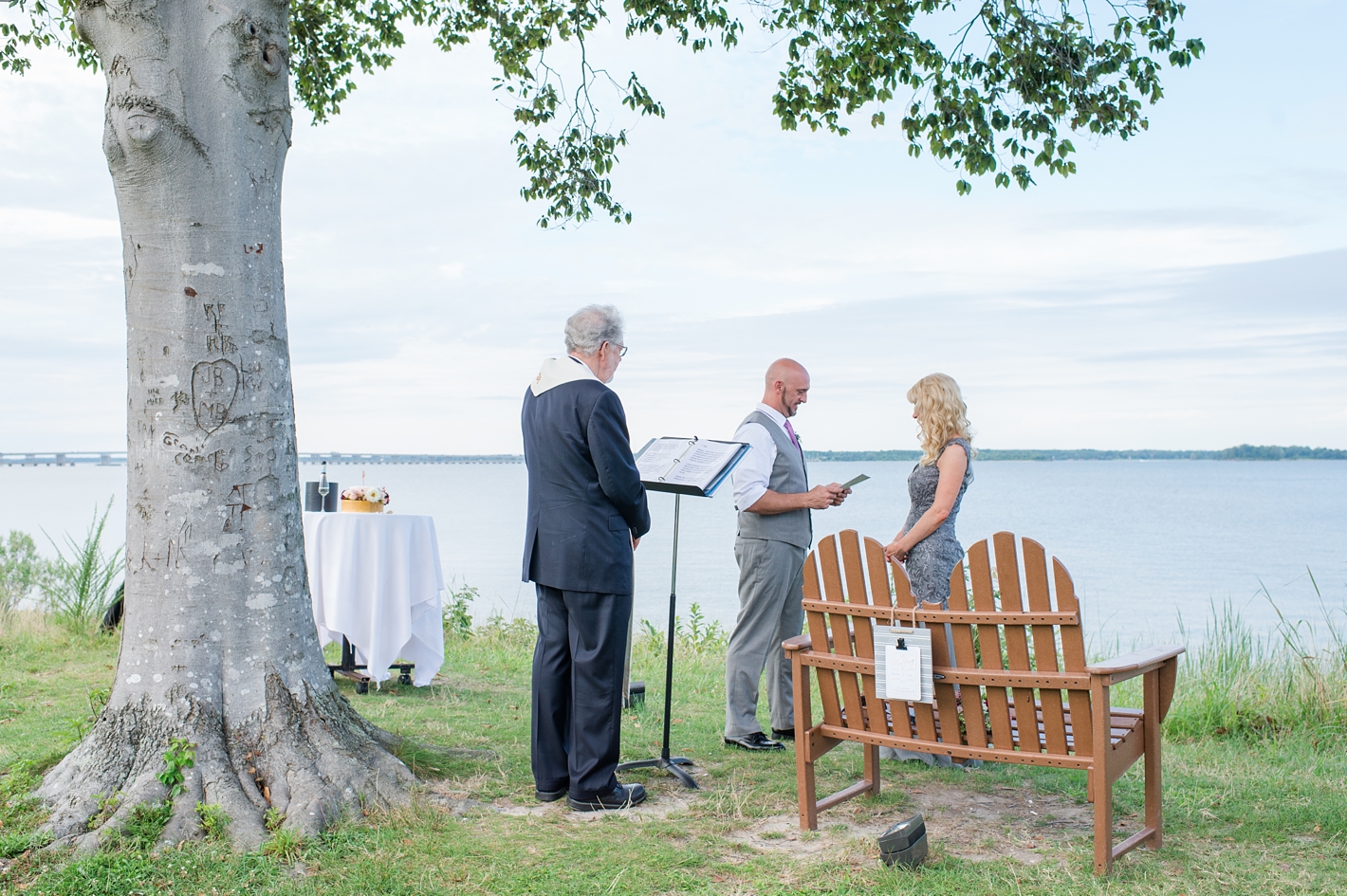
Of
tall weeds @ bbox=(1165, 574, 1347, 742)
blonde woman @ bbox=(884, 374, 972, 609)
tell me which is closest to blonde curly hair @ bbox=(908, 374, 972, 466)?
blonde woman @ bbox=(884, 374, 972, 609)

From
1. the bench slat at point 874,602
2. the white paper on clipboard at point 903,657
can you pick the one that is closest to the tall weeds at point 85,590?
the bench slat at point 874,602

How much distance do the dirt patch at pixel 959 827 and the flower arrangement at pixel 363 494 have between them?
3.89 meters

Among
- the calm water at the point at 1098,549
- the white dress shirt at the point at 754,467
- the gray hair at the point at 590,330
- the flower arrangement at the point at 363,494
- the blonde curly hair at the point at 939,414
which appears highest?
the gray hair at the point at 590,330

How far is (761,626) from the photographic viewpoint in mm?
5336

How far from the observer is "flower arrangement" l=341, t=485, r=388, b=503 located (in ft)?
22.6

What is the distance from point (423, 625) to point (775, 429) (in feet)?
9.39

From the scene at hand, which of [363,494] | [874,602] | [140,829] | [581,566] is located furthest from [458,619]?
[874,602]

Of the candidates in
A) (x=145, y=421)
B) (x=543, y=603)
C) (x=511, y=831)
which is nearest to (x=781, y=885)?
(x=511, y=831)

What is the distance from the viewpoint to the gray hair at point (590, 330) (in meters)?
4.29

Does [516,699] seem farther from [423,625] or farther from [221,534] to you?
[221,534]

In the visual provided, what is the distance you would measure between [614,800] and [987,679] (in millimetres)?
1607

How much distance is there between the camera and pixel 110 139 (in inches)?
154

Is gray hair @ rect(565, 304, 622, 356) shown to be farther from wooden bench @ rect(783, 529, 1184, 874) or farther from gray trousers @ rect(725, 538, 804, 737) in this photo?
gray trousers @ rect(725, 538, 804, 737)

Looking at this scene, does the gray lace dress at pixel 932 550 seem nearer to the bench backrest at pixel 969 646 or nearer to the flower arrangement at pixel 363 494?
the bench backrest at pixel 969 646
